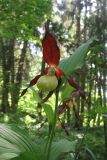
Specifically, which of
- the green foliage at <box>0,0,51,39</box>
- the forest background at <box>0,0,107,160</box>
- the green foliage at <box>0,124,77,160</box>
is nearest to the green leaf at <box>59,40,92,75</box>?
the forest background at <box>0,0,107,160</box>

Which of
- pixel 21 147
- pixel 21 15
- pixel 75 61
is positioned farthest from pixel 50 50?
pixel 21 15

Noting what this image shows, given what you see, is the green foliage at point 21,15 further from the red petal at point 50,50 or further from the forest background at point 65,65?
the red petal at point 50,50

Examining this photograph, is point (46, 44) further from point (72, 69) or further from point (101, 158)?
point (101, 158)

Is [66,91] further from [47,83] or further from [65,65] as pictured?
[47,83]

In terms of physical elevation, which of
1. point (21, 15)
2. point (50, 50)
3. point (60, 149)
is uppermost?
point (21, 15)

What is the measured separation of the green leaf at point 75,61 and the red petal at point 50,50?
0.06 metres

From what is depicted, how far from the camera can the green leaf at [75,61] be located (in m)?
2.04

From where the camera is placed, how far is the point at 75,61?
2.06 m

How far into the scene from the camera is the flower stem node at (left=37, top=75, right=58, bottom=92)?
6.45 ft

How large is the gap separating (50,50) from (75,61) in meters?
0.16

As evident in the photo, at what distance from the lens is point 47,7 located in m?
9.50

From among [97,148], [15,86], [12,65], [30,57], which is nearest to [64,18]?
[30,57]

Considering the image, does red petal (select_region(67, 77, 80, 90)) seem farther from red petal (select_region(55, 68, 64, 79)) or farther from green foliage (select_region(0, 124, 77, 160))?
green foliage (select_region(0, 124, 77, 160))

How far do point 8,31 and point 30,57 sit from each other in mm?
14451
